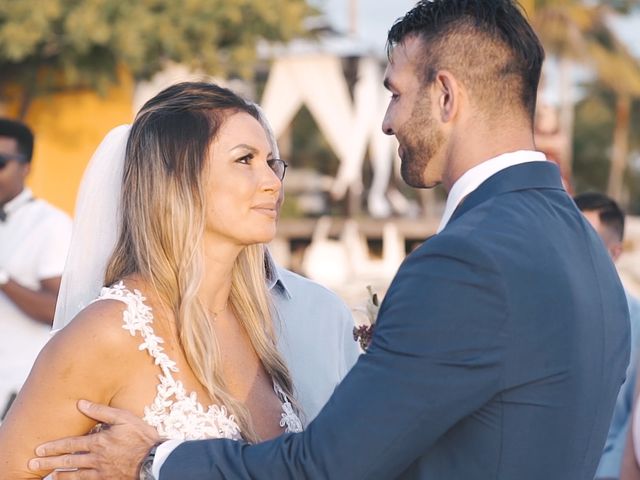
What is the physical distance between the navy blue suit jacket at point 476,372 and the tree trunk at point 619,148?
146ft

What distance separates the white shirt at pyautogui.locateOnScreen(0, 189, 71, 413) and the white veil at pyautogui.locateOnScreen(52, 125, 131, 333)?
255cm

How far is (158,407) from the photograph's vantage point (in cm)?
294

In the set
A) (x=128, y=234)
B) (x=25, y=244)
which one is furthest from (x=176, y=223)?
(x=25, y=244)

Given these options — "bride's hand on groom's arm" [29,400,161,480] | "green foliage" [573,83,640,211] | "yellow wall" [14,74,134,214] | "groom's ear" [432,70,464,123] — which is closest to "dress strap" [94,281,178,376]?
"bride's hand on groom's arm" [29,400,161,480]

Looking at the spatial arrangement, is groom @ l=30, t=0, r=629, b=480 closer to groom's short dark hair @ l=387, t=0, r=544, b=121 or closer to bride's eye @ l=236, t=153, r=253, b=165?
groom's short dark hair @ l=387, t=0, r=544, b=121

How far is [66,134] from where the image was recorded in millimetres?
15375

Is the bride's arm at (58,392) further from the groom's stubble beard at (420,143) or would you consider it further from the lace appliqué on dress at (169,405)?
the groom's stubble beard at (420,143)

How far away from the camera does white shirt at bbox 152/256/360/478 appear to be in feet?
11.3

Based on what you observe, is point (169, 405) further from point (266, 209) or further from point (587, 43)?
point (587, 43)

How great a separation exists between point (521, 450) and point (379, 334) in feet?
1.31

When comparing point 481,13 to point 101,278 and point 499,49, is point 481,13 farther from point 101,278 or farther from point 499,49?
point 101,278

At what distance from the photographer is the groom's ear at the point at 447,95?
2531 millimetres

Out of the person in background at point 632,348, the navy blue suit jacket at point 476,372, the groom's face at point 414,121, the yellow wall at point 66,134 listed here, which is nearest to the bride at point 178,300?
the navy blue suit jacket at point 476,372

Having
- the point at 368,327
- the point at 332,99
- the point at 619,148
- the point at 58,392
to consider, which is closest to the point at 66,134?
the point at 332,99
